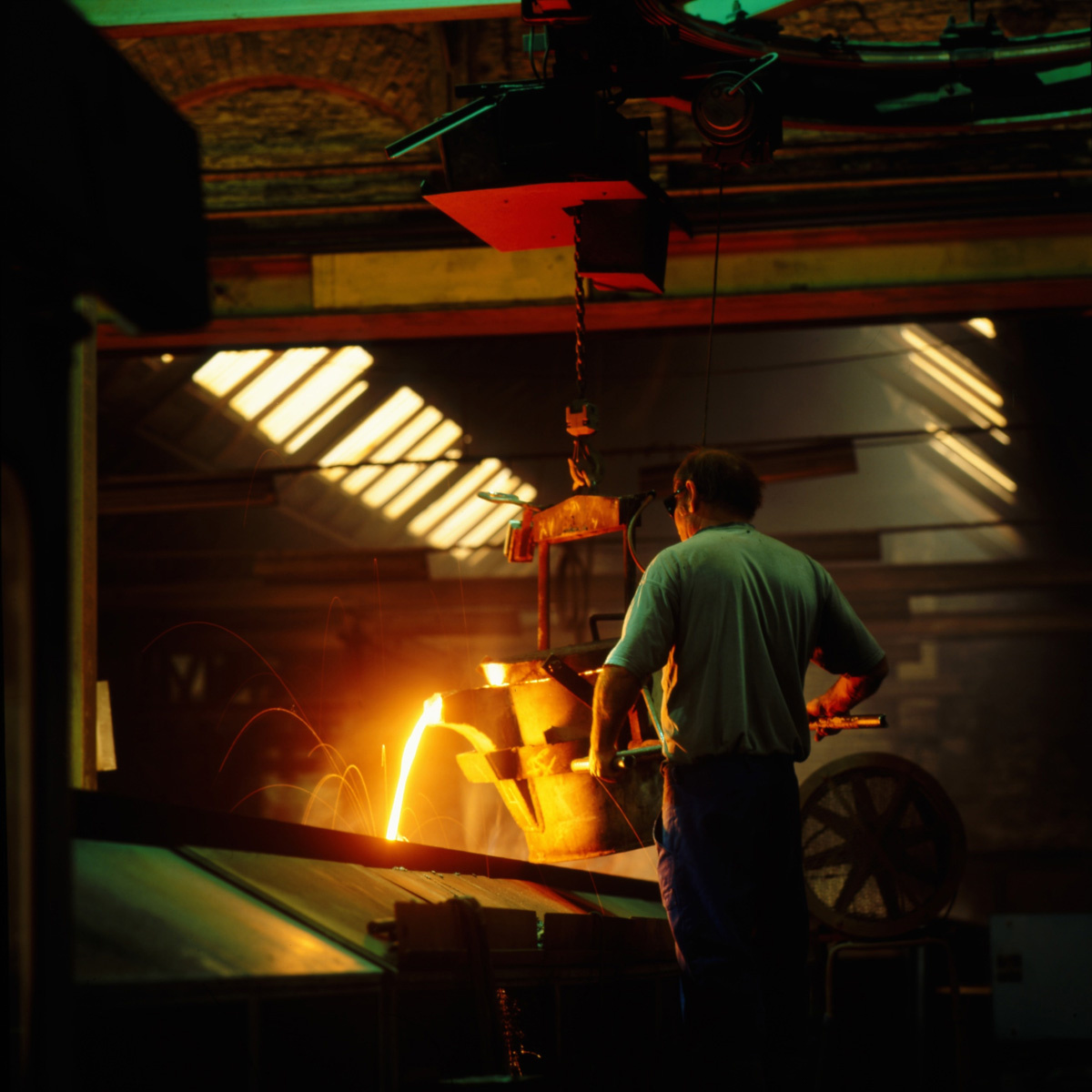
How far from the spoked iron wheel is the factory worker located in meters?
1.53

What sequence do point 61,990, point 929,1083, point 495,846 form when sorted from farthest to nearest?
point 495,846, point 929,1083, point 61,990

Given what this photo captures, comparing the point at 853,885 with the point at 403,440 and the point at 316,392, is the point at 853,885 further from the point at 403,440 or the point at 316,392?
the point at 403,440

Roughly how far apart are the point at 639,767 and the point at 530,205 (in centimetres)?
163

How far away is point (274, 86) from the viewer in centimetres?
566

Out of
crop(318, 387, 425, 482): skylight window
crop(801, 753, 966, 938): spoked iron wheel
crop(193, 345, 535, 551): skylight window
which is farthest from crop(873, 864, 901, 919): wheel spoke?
crop(318, 387, 425, 482): skylight window

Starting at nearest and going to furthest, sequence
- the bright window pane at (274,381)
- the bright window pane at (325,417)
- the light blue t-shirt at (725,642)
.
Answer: the light blue t-shirt at (725,642), the bright window pane at (274,381), the bright window pane at (325,417)

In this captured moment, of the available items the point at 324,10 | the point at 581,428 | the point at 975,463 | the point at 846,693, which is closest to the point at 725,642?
the point at 846,693

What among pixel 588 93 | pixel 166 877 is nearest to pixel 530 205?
pixel 588 93

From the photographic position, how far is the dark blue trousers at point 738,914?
247 cm

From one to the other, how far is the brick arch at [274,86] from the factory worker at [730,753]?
3390mm

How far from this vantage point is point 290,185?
19.5 feet

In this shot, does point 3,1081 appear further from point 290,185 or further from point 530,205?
point 290,185

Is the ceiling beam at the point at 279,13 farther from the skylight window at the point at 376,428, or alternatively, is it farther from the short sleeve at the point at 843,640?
the skylight window at the point at 376,428

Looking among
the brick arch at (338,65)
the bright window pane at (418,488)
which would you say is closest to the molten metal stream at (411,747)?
the brick arch at (338,65)
